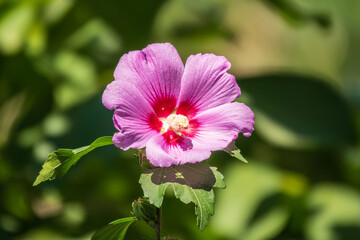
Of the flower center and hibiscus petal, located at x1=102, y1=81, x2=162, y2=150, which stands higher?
hibiscus petal, located at x1=102, y1=81, x2=162, y2=150

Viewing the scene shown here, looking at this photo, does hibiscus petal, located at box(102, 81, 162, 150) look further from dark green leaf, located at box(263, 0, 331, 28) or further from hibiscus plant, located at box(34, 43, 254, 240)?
dark green leaf, located at box(263, 0, 331, 28)

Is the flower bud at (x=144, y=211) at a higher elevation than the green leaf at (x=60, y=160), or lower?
lower

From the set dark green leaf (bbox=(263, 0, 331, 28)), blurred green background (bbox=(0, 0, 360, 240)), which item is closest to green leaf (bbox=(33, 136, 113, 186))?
blurred green background (bbox=(0, 0, 360, 240))

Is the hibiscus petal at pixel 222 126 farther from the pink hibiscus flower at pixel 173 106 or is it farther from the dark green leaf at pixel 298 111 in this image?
the dark green leaf at pixel 298 111

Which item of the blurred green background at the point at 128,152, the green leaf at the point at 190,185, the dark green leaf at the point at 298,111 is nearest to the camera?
the green leaf at the point at 190,185

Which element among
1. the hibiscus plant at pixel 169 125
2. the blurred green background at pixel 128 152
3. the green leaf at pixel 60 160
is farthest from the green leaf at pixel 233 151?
the blurred green background at pixel 128 152

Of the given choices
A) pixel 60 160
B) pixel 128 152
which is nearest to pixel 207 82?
pixel 60 160
